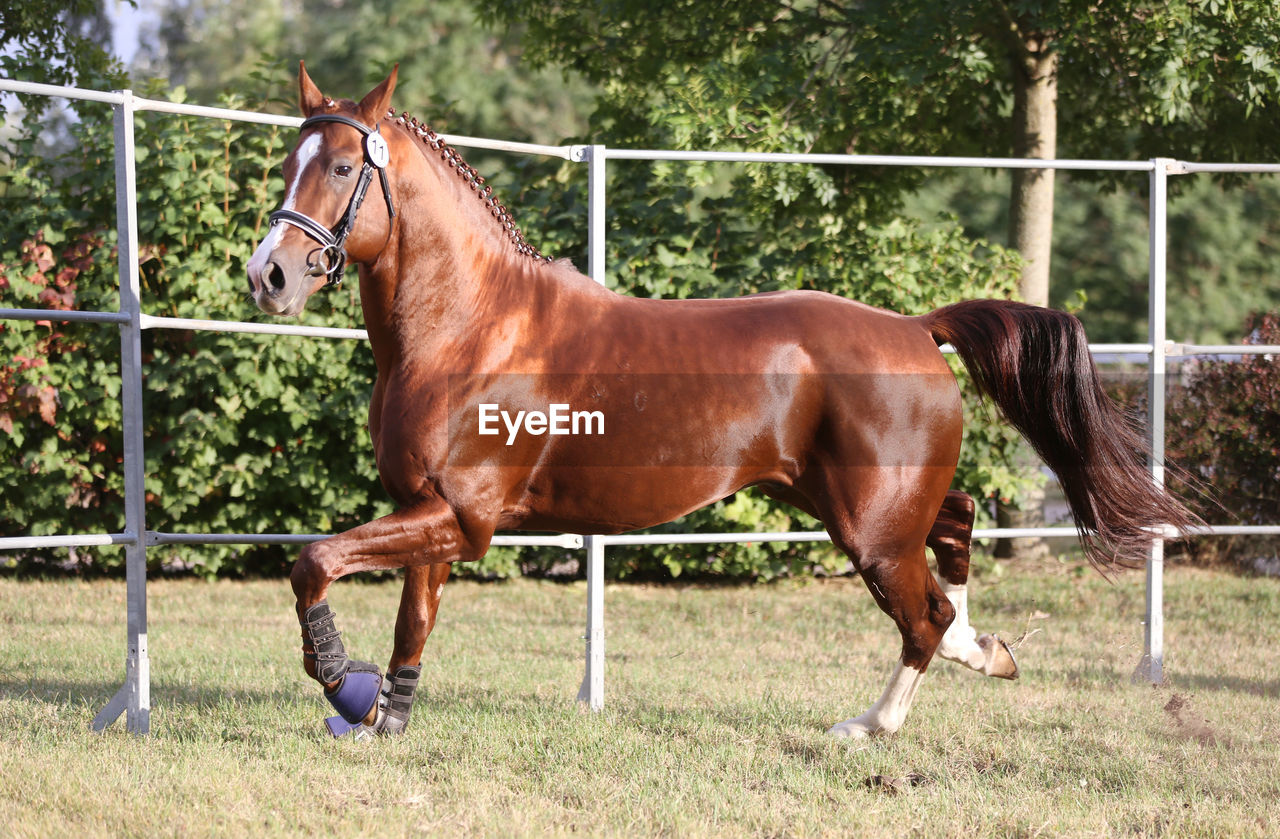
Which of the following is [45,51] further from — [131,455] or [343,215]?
[343,215]

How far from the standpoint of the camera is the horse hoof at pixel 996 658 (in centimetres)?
430

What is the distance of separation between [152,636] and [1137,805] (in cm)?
475

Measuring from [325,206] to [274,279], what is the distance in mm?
267

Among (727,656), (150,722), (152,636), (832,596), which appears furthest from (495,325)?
(832,596)

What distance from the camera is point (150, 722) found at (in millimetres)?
4086

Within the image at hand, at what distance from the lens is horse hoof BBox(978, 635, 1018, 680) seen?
430 cm

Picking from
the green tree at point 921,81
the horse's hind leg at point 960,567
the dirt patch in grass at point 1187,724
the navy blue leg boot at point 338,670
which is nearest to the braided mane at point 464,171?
the navy blue leg boot at point 338,670

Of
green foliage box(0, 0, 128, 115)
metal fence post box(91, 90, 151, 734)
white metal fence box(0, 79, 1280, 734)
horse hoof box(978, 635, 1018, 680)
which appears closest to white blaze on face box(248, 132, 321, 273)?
white metal fence box(0, 79, 1280, 734)

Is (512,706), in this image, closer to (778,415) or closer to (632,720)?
(632,720)

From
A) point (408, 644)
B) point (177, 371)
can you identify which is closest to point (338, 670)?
point (408, 644)

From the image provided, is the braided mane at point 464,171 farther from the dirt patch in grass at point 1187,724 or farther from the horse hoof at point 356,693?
the dirt patch in grass at point 1187,724

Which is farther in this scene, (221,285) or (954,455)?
(221,285)

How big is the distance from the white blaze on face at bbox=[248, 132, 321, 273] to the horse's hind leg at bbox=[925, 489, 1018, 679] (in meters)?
2.51

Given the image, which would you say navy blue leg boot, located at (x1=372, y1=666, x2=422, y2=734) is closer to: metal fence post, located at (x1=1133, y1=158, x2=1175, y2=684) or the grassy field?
the grassy field
